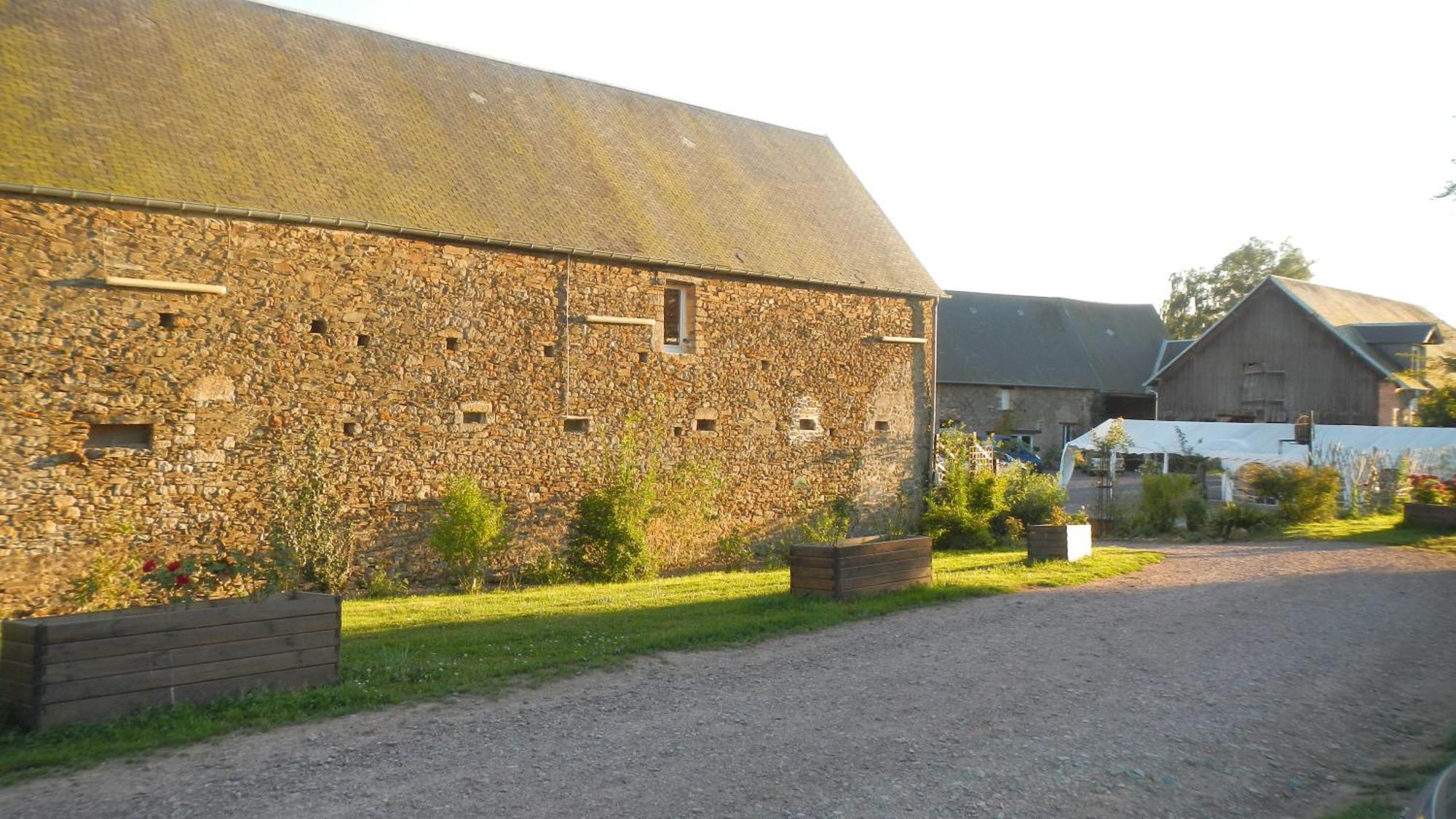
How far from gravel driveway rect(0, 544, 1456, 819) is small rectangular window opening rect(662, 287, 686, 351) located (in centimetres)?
754

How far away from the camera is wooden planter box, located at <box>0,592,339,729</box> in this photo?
6.41 meters

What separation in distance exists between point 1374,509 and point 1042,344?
725 inches

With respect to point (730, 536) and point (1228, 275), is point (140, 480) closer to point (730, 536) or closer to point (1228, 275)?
point (730, 536)

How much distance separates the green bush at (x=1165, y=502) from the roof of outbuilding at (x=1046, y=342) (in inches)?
653

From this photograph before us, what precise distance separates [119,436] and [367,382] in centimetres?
285

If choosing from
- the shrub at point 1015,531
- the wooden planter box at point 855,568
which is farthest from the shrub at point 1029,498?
the wooden planter box at point 855,568

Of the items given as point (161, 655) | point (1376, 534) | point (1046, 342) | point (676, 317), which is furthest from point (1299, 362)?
point (161, 655)

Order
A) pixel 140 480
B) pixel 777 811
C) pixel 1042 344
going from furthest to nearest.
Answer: pixel 1042 344 → pixel 140 480 → pixel 777 811

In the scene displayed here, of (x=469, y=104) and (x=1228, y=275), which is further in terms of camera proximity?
(x=1228, y=275)

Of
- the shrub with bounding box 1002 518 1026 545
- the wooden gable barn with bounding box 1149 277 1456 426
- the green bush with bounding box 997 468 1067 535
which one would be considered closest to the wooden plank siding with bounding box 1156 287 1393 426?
the wooden gable barn with bounding box 1149 277 1456 426

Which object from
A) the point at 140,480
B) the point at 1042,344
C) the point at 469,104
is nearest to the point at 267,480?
the point at 140,480

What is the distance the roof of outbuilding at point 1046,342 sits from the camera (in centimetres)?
3934

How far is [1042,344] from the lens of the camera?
41.1m

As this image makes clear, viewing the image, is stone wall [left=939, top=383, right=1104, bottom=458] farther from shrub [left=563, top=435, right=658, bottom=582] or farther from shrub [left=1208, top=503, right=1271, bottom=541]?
shrub [left=563, top=435, right=658, bottom=582]
